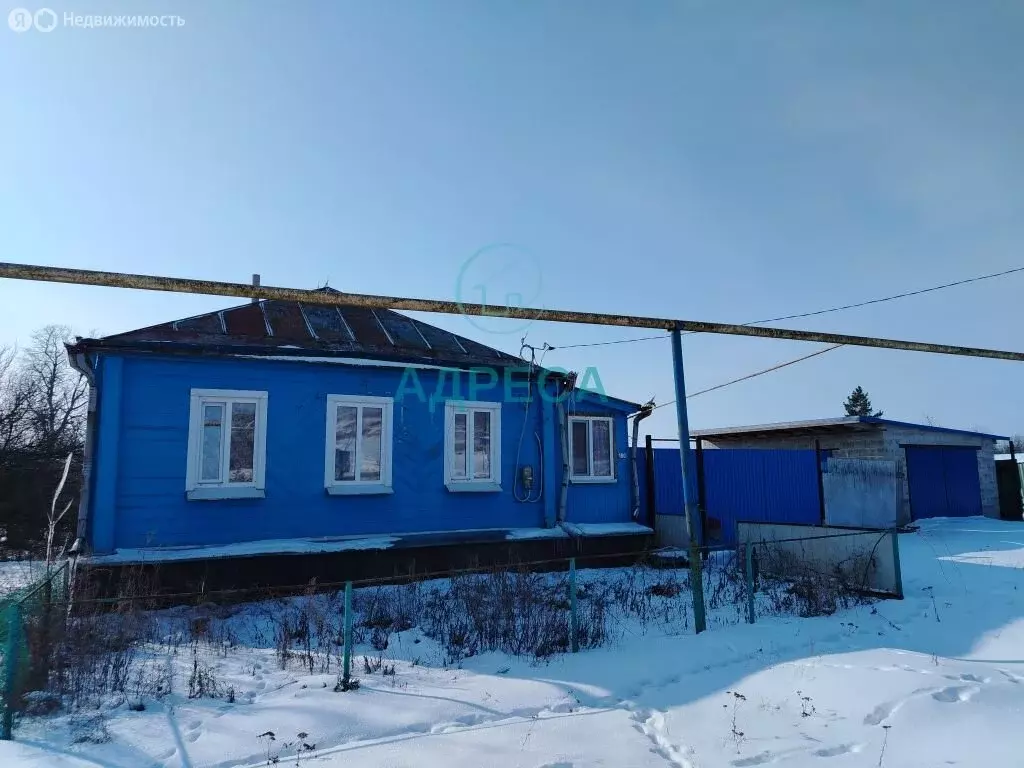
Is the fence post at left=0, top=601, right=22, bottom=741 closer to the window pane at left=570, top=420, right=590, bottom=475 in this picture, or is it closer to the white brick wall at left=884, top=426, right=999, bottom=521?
the window pane at left=570, top=420, right=590, bottom=475

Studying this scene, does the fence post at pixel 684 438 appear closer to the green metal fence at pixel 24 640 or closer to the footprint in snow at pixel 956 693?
the footprint in snow at pixel 956 693

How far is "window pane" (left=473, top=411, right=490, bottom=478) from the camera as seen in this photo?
12.3 metres

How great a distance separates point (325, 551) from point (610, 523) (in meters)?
5.73

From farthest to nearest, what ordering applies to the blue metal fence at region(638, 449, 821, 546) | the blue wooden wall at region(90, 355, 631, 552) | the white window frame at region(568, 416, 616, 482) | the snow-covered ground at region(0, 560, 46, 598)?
the blue metal fence at region(638, 449, 821, 546) → the white window frame at region(568, 416, 616, 482) → the blue wooden wall at region(90, 355, 631, 552) → the snow-covered ground at region(0, 560, 46, 598)

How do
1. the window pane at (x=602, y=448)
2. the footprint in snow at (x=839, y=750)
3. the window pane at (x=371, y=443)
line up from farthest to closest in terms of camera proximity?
the window pane at (x=602, y=448) < the window pane at (x=371, y=443) < the footprint in snow at (x=839, y=750)

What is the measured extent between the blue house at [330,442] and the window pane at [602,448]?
29mm

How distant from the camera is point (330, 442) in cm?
1099

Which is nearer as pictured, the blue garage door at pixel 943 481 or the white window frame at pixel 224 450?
the white window frame at pixel 224 450

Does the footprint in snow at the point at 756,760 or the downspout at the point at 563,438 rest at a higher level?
the downspout at the point at 563,438

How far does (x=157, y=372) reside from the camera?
390 inches

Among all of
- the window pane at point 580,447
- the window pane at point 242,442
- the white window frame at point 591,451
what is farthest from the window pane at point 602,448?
the window pane at point 242,442

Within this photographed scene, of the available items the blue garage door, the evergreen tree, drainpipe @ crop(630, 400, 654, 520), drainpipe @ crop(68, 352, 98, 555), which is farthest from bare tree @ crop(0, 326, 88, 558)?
the evergreen tree

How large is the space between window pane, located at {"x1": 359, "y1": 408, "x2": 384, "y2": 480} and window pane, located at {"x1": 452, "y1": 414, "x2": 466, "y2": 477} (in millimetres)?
1382

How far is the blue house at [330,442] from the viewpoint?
962 centimetres
